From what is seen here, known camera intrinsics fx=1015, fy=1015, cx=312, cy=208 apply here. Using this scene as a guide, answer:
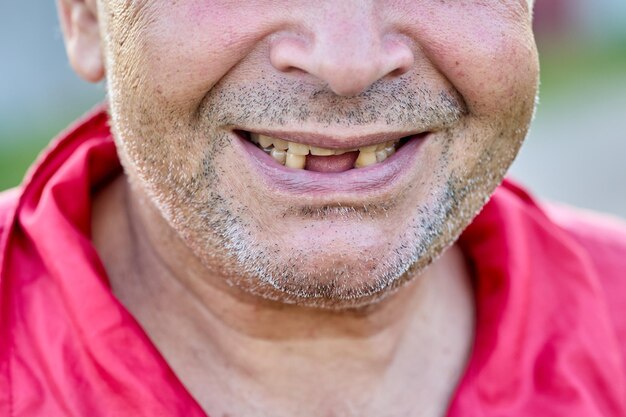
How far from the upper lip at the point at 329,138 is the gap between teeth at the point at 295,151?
24mm

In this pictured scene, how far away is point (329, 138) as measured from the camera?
200 cm

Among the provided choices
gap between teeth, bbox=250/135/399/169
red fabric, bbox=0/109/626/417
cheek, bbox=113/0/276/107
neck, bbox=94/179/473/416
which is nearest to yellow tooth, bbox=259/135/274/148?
gap between teeth, bbox=250/135/399/169

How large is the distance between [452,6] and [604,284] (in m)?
0.95

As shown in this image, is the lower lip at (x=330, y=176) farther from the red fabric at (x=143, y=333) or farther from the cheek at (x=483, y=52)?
the red fabric at (x=143, y=333)

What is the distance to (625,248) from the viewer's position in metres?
2.75

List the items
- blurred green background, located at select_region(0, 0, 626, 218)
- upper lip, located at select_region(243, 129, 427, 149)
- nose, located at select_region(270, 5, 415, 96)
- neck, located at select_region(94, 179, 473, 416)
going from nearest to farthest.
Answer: nose, located at select_region(270, 5, 415, 96), upper lip, located at select_region(243, 129, 427, 149), neck, located at select_region(94, 179, 473, 416), blurred green background, located at select_region(0, 0, 626, 218)

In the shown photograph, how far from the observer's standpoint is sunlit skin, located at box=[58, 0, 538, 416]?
6.46ft

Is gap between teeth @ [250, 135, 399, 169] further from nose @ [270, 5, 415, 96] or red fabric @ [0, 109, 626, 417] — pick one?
red fabric @ [0, 109, 626, 417]

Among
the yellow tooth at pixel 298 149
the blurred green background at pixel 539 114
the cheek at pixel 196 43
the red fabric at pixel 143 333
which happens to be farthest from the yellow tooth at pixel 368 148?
the blurred green background at pixel 539 114

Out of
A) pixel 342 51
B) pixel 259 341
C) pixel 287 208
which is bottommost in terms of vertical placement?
pixel 259 341

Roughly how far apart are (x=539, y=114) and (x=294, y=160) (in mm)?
8941

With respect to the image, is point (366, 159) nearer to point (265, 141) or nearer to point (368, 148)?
point (368, 148)

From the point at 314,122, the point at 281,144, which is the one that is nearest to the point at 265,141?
the point at 281,144

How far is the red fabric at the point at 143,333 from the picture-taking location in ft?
6.79
